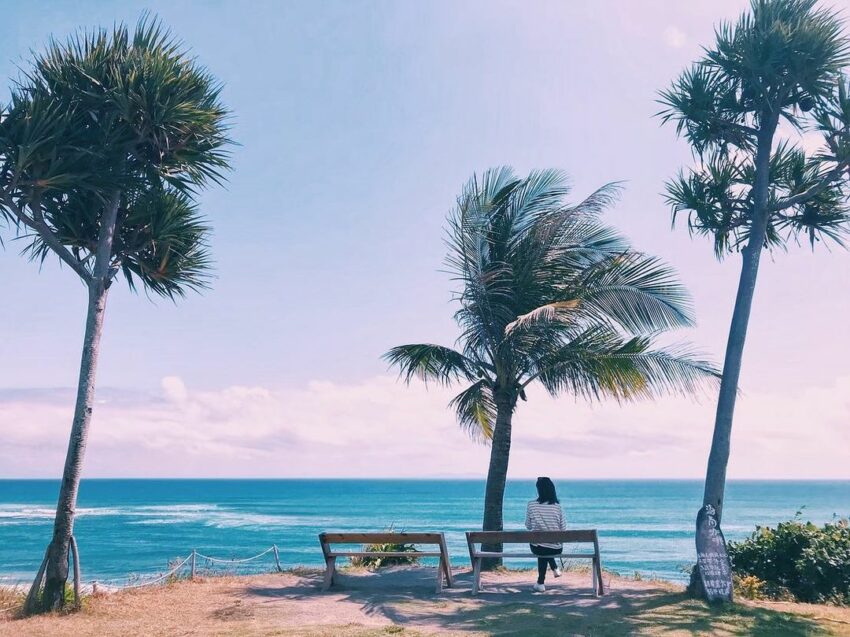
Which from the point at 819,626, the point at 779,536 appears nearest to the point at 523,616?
the point at 819,626

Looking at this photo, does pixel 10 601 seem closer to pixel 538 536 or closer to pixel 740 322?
pixel 538 536

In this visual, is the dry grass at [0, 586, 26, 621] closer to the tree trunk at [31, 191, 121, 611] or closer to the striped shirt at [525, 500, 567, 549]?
the tree trunk at [31, 191, 121, 611]

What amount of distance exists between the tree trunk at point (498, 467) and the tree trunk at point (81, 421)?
678 cm

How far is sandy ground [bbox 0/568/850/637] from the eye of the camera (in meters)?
8.34

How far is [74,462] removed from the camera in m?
10.1

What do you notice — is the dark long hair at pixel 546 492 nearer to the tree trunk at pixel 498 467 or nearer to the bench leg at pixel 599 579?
the bench leg at pixel 599 579

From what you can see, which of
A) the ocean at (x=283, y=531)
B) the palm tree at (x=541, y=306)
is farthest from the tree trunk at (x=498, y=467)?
the ocean at (x=283, y=531)

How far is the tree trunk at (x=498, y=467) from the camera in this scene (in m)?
13.8

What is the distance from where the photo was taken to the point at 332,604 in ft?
32.8

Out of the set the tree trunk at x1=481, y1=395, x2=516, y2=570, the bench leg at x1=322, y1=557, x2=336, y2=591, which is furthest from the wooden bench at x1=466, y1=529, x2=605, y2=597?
the tree trunk at x1=481, y1=395, x2=516, y2=570

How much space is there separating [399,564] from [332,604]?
4.19m

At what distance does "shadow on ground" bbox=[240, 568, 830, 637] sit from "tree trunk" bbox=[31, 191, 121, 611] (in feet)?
8.26

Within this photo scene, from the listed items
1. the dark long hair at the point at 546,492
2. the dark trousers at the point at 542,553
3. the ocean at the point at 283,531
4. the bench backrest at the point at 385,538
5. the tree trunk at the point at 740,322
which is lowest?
the ocean at the point at 283,531

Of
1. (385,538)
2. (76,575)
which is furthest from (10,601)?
(385,538)
